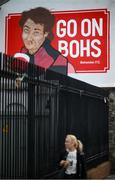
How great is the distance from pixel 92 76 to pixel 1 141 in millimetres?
13355

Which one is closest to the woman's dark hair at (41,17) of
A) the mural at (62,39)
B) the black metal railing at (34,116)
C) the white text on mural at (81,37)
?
the mural at (62,39)

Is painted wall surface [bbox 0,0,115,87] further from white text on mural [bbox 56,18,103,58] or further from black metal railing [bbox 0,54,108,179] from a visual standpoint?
black metal railing [bbox 0,54,108,179]

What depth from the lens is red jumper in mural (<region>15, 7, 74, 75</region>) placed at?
2269cm

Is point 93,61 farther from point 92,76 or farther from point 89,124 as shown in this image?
point 89,124

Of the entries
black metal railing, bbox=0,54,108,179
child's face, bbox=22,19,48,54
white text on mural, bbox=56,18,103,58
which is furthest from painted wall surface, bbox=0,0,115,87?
black metal railing, bbox=0,54,108,179

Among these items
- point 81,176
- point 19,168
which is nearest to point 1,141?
point 19,168

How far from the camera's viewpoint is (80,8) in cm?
2241

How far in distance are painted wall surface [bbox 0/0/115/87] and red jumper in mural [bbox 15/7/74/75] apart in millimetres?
310

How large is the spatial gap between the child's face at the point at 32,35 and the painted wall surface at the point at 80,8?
0.76 metres

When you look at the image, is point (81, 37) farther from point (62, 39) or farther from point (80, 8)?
point (80, 8)

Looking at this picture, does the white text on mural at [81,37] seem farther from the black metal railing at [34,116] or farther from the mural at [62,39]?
the black metal railing at [34,116]

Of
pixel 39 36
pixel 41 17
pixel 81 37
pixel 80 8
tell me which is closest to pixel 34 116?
pixel 81 37

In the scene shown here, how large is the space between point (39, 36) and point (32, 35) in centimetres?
35

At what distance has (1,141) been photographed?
864 cm
